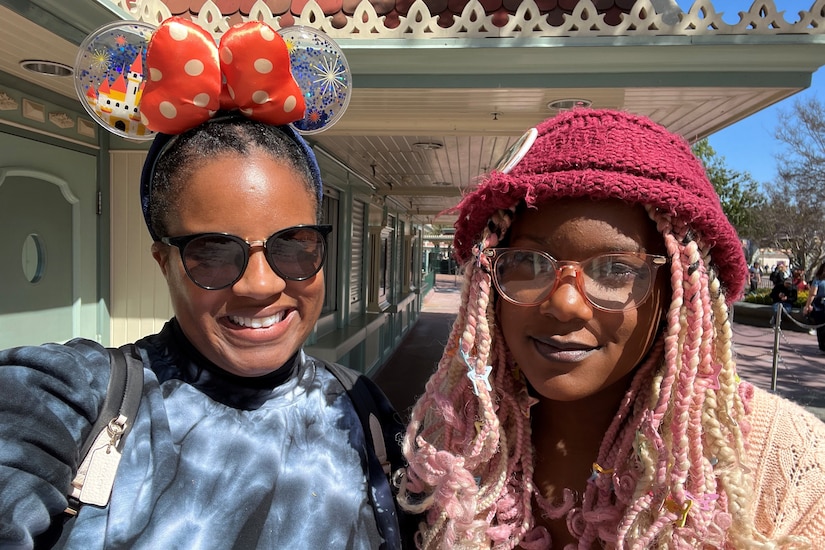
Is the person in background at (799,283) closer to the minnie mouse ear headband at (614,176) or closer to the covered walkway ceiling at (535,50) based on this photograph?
the covered walkway ceiling at (535,50)

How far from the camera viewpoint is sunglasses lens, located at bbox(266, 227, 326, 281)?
1151mm

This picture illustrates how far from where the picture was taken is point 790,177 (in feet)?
49.2

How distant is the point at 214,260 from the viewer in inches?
43.9

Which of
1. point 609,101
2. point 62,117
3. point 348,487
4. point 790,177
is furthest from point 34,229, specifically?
point 790,177

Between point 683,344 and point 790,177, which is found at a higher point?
point 790,177

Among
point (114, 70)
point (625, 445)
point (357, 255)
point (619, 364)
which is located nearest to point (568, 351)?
point (619, 364)

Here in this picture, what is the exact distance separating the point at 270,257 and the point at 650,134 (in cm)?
90

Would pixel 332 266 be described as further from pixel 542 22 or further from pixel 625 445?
pixel 625 445

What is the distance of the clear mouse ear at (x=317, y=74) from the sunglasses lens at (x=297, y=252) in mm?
437

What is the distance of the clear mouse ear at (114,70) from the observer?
4.26 feet

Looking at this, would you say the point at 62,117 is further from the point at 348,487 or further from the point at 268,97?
the point at 348,487

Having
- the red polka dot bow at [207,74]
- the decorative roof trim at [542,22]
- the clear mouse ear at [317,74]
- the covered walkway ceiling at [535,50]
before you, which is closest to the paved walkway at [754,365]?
the covered walkway ceiling at [535,50]

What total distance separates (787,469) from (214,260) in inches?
52.4

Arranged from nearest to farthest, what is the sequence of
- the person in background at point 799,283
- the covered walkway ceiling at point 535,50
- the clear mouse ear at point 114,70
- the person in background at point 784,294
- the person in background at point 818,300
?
1. the clear mouse ear at point 114,70
2. the covered walkway ceiling at point 535,50
3. the person in background at point 818,300
4. the person in background at point 784,294
5. the person in background at point 799,283
